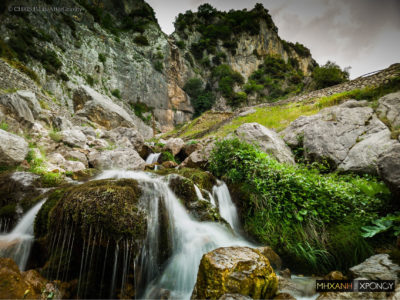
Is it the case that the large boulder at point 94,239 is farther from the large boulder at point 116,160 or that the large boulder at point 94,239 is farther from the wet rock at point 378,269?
the large boulder at point 116,160

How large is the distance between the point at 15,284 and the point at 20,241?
1.46 m

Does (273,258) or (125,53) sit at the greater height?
(125,53)

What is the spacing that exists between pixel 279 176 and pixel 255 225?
4.24ft

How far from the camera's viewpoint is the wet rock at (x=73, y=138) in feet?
23.9

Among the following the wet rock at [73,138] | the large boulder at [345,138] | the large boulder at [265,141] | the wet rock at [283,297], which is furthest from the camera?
the wet rock at [73,138]

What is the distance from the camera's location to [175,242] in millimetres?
3416

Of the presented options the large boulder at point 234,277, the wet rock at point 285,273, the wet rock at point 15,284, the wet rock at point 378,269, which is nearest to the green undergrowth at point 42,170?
the wet rock at point 15,284

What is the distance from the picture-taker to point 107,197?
274cm

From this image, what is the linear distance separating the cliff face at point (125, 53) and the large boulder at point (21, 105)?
23.0 feet

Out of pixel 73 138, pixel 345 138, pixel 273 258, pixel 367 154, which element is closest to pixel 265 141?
pixel 345 138

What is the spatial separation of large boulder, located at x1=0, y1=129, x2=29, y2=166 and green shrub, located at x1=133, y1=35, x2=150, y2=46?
115ft

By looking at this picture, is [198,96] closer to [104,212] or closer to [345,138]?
[345,138]

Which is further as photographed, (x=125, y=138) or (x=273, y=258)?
(x=125, y=138)

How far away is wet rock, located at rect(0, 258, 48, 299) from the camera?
2012 millimetres
